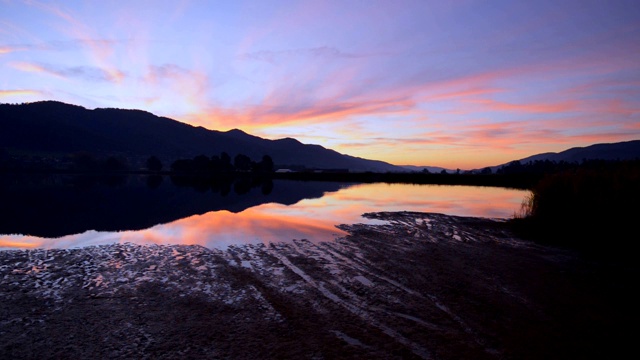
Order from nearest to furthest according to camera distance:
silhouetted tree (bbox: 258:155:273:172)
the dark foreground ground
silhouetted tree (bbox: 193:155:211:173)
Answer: the dark foreground ground
silhouetted tree (bbox: 258:155:273:172)
silhouetted tree (bbox: 193:155:211:173)

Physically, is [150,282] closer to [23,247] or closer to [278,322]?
[278,322]

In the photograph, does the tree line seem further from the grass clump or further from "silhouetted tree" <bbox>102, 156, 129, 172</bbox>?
the grass clump

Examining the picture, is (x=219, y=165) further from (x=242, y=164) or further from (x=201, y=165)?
(x=242, y=164)

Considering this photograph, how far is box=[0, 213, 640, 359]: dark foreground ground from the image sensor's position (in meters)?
6.66

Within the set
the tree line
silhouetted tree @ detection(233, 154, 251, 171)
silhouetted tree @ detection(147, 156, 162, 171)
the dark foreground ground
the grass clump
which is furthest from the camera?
silhouetted tree @ detection(147, 156, 162, 171)

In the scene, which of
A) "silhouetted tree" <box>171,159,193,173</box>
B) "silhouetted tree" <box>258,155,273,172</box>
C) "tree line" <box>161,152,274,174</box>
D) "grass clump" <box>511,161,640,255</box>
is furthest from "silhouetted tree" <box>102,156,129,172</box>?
"grass clump" <box>511,161,640,255</box>

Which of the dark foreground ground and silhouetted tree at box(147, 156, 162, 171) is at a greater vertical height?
silhouetted tree at box(147, 156, 162, 171)

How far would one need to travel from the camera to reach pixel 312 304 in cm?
880

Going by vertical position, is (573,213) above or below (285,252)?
above

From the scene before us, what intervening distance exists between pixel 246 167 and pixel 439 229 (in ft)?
456

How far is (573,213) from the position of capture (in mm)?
19531

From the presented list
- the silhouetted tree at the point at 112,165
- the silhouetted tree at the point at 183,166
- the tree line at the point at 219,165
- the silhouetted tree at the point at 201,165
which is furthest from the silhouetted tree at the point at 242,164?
the silhouetted tree at the point at 112,165

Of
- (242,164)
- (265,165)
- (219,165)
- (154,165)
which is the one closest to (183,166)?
(219,165)

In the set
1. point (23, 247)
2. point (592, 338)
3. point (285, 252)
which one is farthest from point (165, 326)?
point (23, 247)
